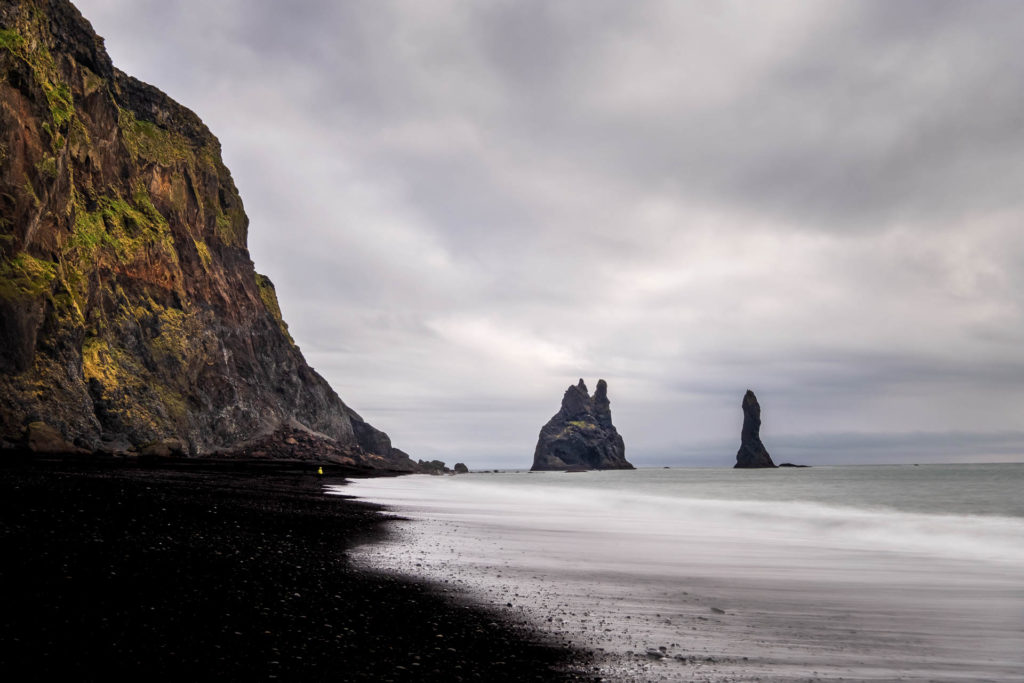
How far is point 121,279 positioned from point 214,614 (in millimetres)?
65438

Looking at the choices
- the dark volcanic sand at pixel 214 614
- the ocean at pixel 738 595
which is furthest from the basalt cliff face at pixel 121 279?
the ocean at pixel 738 595

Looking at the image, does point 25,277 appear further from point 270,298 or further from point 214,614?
point 270,298

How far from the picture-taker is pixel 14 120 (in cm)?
3825

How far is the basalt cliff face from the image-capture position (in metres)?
37.6

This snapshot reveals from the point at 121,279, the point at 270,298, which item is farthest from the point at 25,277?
the point at 270,298

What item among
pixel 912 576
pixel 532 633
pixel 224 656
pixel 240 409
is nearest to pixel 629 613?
pixel 532 633

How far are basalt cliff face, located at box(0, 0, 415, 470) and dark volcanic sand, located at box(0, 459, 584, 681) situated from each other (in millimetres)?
30220

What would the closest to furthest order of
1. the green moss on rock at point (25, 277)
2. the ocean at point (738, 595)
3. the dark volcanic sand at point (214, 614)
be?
the dark volcanic sand at point (214, 614), the ocean at point (738, 595), the green moss on rock at point (25, 277)

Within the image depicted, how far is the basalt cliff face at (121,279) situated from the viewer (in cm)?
3759

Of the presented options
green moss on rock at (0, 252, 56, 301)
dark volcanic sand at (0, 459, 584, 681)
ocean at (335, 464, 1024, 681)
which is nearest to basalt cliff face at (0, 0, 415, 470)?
green moss on rock at (0, 252, 56, 301)

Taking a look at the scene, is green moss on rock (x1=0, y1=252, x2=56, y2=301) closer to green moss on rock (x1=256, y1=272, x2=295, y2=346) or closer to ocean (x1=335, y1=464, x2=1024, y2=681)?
ocean (x1=335, y1=464, x2=1024, y2=681)

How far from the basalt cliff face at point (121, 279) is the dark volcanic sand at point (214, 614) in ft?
99.1

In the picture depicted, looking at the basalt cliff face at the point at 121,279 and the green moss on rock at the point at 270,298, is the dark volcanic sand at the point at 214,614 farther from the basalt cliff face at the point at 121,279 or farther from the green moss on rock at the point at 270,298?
the green moss on rock at the point at 270,298

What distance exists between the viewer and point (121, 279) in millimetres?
59812
